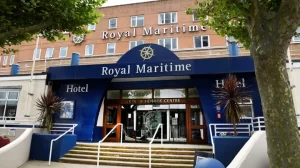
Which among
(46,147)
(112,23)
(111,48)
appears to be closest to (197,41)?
(111,48)

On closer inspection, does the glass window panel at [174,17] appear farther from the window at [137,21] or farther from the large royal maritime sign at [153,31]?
the window at [137,21]

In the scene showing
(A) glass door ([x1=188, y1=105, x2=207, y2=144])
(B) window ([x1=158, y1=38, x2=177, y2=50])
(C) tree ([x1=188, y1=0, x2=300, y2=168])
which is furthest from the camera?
(B) window ([x1=158, y1=38, x2=177, y2=50])

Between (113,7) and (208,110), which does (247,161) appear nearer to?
(208,110)

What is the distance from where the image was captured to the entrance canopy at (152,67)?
32.4 ft

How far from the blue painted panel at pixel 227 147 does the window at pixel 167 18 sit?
56.1 feet

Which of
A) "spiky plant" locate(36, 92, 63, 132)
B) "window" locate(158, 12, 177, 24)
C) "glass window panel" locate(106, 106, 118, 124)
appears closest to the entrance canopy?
"spiky plant" locate(36, 92, 63, 132)

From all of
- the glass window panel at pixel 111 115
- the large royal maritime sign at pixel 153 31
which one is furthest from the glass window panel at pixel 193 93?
the large royal maritime sign at pixel 153 31

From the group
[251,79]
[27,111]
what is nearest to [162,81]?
[251,79]

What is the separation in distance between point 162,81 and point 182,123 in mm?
2435

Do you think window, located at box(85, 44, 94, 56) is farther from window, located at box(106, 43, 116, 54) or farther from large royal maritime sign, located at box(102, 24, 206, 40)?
window, located at box(106, 43, 116, 54)

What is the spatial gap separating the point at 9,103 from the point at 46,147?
493cm

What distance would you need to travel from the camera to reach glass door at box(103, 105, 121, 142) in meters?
11.7

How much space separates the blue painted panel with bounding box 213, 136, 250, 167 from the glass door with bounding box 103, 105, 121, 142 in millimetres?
5741

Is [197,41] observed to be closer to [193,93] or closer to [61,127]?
[193,93]
